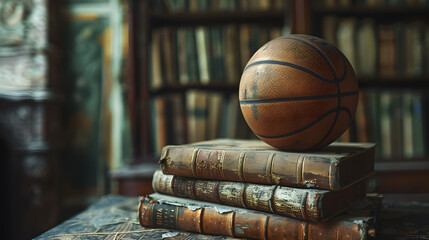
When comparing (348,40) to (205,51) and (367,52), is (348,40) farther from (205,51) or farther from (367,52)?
(205,51)

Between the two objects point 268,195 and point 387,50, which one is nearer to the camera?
point 268,195

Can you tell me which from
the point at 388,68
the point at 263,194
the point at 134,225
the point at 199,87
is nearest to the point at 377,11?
the point at 388,68

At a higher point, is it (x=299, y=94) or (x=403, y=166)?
(x=299, y=94)

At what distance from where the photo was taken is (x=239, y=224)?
82 centimetres

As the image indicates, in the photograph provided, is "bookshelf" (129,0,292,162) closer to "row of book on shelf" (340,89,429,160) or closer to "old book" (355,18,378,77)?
"old book" (355,18,378,77)

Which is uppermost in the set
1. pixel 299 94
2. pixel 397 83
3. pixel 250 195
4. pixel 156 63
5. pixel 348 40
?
pixel 348 40

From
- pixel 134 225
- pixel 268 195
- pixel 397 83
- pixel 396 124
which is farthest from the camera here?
→ pixel 397 83

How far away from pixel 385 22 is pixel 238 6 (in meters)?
0.98

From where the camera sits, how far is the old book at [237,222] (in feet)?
2.37

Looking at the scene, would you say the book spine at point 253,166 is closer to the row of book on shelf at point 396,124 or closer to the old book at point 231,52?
the old book at point 231,52

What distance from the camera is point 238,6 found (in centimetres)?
216

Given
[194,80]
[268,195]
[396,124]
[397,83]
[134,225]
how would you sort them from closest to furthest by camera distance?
[268,195] → [134,225] → [396,124] → [194,80] → [397,83]

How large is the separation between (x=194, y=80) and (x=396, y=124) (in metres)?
1.23

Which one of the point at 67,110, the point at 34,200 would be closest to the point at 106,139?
the point at 67,110
